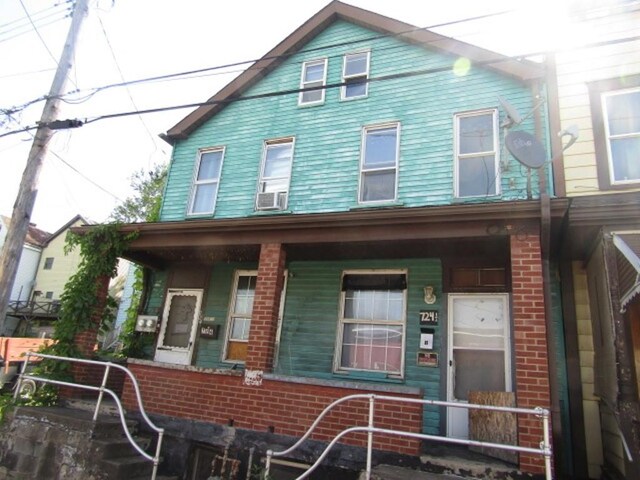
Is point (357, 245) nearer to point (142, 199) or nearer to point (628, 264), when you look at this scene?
point (628, 264)

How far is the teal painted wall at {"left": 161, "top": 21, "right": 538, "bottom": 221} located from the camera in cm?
813

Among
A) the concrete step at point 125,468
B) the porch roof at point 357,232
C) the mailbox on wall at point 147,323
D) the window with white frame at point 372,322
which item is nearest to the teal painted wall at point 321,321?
the window with white frame at point 372,322

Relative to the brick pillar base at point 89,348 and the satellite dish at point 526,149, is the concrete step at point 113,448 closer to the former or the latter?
the brick pillar base at point 89,348

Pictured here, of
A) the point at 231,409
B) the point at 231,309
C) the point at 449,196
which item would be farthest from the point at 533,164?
the point at 231,309

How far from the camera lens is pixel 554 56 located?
784cm

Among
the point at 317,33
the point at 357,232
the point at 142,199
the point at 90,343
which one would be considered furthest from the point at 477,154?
the point at 142,199

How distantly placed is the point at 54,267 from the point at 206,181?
3300 cm

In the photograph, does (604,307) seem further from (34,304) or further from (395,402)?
(34,304)

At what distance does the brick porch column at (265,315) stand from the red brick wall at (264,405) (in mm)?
263

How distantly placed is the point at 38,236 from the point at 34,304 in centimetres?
878

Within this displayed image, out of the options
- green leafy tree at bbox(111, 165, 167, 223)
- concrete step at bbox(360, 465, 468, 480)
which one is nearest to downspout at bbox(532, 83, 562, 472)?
concrete step at bbox(360, 465, 468, 480)

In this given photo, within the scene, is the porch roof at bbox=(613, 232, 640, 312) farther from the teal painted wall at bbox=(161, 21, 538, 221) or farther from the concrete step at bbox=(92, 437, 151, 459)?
the concrete step at bbox=(92, 437, 151, 459)

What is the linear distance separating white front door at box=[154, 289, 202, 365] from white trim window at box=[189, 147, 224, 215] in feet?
6.34

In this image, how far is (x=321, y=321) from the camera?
26.5 ft
